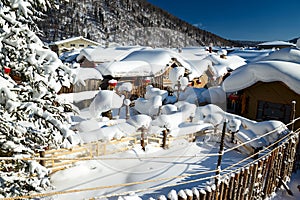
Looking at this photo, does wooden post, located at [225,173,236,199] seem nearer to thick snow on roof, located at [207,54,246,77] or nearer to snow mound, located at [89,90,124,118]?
snow mound, located at [89,90,124,118]

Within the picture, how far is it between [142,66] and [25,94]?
48.7 ft

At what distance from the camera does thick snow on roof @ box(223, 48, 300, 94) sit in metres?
8.87

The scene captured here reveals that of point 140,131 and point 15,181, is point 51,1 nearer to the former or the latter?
point 15,181

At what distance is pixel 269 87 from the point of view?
32.0 ft

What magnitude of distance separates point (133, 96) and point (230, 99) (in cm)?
548

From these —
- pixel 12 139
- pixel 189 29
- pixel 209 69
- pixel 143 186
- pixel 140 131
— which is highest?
pixel 189 29

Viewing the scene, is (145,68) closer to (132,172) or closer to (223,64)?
(223,64)

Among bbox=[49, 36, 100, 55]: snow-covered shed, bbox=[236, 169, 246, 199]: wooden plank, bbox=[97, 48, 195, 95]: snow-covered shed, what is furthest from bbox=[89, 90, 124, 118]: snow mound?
bbox=[49, 36, 100, 55]: snow-covered shed

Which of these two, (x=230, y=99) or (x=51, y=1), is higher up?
(x=51, y=1)

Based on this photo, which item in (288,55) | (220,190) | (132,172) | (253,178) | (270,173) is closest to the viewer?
(220,190)

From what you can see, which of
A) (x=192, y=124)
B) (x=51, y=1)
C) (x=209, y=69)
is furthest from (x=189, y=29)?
(x=51, y=1)

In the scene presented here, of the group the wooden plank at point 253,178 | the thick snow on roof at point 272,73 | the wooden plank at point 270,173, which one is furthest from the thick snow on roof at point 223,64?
the wooden plank at point 253,178

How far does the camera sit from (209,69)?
72.9ft

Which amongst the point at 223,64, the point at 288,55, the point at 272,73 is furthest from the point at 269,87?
the point at 223,64
